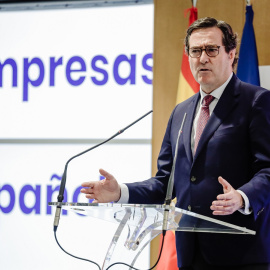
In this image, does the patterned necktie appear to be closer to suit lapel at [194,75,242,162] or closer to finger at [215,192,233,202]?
suit lapel at [194,75,242,162]

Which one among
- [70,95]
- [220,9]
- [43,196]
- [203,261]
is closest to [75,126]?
[70,95]

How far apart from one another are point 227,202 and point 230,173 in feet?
1.04

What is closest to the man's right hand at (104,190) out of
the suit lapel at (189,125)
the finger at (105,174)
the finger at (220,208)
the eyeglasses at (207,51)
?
the finger at (105,174)

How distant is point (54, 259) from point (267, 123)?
3.20m

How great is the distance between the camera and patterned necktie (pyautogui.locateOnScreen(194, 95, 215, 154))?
94.7 inches

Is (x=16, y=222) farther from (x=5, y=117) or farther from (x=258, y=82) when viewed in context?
(x=258, y=82)

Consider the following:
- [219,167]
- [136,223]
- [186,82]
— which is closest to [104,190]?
[136,223]

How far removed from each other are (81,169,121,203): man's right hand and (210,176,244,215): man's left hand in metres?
0.47

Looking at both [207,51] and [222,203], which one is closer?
[222,203]

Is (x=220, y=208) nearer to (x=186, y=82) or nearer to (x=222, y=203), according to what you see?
(x=222, y=203)

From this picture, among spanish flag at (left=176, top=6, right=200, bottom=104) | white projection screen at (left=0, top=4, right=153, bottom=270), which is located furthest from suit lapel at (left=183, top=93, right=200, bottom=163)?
white projection screen at (left=0, top=4, right=153, bottom=270)

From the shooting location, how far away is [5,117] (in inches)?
208

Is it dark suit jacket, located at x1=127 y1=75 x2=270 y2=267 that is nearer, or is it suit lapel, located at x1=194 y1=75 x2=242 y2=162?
dark suit jacket, located at x1=127 y1=75 x2=270 y2=267

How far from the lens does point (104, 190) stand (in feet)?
7.49
